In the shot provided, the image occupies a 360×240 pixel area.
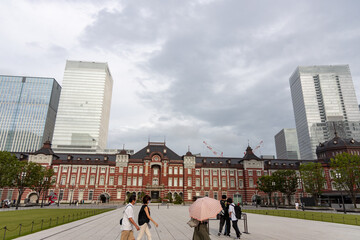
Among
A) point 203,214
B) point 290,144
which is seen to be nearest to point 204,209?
point 203,214

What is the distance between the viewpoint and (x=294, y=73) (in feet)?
524

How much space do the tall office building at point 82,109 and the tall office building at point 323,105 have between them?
136m

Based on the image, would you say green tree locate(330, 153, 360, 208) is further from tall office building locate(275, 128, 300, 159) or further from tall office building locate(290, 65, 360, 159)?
tall office building locate(275, 128, 300, 159)

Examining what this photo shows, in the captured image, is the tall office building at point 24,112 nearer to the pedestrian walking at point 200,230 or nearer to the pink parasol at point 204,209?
the pink parasol at point 204,209

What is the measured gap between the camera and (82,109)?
130m

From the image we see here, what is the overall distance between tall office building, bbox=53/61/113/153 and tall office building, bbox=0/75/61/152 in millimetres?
24087

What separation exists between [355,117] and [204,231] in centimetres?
17021

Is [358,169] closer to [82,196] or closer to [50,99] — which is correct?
[82,196]

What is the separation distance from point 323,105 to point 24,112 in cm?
20227

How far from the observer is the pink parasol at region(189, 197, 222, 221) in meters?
7.49

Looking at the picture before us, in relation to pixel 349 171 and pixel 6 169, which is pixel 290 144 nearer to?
pixel 349 171

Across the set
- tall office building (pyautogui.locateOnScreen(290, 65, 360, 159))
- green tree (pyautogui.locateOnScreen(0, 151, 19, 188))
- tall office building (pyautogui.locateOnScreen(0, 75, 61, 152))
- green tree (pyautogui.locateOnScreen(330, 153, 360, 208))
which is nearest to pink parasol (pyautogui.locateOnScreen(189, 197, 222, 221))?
green tree (pyautogui.locateOnScreen(330, 153, 360, 208))

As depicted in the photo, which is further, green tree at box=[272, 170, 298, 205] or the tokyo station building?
the tokyo station building

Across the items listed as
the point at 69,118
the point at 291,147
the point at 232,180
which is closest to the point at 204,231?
the point at 232,180
